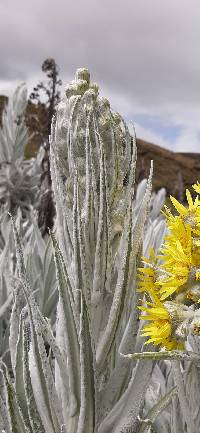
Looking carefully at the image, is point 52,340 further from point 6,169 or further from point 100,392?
point 6,169

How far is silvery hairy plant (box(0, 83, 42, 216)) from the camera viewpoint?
24.3ft

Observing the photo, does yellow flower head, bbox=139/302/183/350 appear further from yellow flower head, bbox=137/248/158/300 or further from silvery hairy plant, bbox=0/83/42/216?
silvery hairy plant, bbox=0/83/42/216

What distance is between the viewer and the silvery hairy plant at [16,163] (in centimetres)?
740

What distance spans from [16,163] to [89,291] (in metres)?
6.44

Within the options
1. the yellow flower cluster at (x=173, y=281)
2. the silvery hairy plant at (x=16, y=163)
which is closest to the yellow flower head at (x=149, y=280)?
the yellow flower cluster at (x=173, y=281)

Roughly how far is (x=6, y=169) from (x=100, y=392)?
20.9ft

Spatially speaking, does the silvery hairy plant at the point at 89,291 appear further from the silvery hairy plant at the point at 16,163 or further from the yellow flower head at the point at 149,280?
the silvery hairy plant at the point at 16,163

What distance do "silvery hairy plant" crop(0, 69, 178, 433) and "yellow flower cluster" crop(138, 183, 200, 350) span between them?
43 millimetres

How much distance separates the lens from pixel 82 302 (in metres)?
1.36

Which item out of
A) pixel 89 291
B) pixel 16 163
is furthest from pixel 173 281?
pixel 16 163

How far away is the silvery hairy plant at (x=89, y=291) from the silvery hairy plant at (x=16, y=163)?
5.81 m

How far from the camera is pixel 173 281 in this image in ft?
4.78

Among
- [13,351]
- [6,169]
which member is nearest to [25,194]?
[6,169]

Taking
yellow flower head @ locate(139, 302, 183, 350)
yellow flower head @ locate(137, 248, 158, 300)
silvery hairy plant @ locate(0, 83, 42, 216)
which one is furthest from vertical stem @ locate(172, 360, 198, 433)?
silvery hairy plant @ locate(0, 83, 42, 216)
